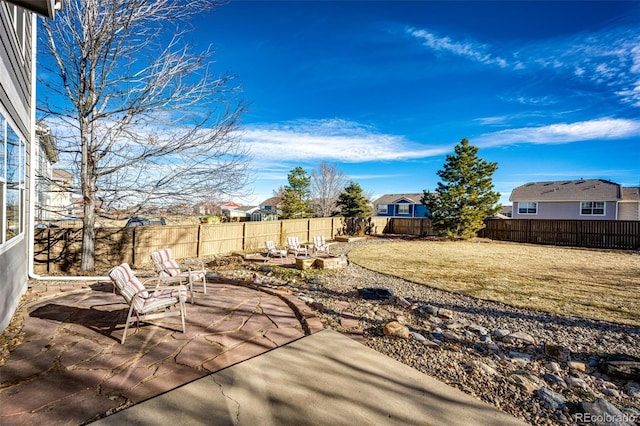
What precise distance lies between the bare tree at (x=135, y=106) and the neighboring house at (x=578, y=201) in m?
28.3

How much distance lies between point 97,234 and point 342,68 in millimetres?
11791

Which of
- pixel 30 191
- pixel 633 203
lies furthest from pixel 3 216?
pixel 633 203

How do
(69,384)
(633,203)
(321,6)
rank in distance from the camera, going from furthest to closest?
1. (633,203)
2. (321,6)
3. (69,384)

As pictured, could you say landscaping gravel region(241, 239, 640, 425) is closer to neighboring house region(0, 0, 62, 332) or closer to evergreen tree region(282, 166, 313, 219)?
neighboring house region(0, 0, 62, 332)

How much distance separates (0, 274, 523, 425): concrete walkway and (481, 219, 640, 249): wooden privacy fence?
19861mm

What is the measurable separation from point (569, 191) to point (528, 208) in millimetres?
3225

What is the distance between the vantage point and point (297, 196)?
90.0 ft

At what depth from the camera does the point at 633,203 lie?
75.8 feet

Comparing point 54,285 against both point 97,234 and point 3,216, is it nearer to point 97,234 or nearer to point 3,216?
point 3,216

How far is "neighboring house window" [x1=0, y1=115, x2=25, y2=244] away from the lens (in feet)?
11.0

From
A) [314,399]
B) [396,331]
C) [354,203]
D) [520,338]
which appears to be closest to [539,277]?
[520,338]

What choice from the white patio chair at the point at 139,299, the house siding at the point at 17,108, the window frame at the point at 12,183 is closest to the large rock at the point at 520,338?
the white patio chair at the point at 139,299

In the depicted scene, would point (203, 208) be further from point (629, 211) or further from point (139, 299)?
point (629, 211)

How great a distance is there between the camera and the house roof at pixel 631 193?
22.6 meters
